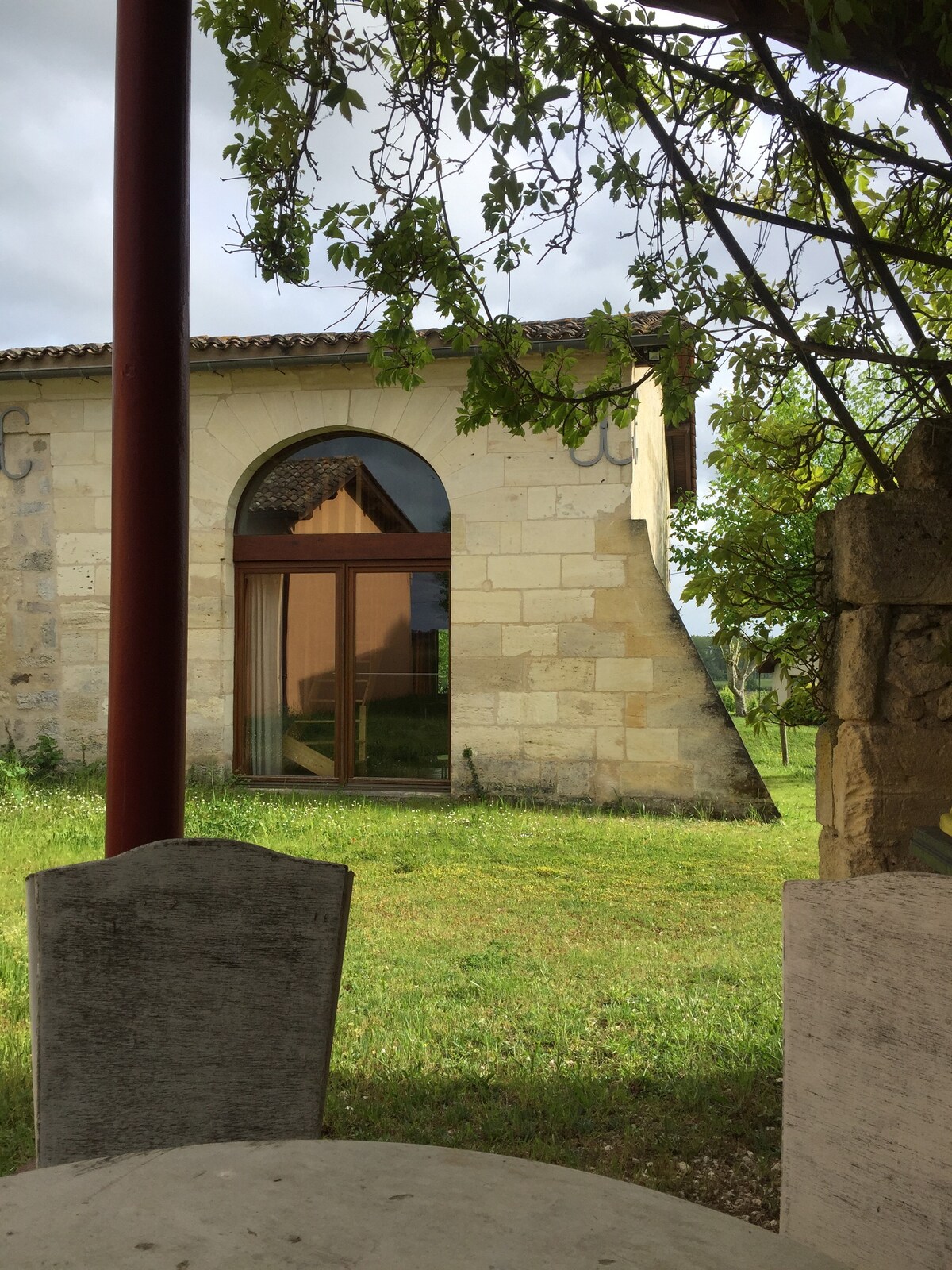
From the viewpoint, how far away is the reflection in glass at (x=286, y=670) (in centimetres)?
926

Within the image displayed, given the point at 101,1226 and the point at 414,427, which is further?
the point at 414,427

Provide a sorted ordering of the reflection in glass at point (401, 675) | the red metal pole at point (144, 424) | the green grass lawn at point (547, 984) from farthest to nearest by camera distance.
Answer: the reflection in glass at point (401, 675)
the green grass lawn at point (547, 984)
the red metal pole at point (144, 424)

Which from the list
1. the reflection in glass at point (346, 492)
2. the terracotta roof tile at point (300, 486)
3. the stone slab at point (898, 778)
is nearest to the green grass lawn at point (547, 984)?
the stone slab at point (898, 778)

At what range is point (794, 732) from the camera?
53.4 ft

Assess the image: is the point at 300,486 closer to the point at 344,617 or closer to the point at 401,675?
the point at 344,617

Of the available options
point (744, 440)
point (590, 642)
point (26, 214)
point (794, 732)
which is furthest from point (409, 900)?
point (26, 214)

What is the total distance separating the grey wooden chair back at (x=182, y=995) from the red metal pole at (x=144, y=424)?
0.82 metres

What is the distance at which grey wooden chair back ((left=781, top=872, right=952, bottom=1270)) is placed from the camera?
4.39 ft

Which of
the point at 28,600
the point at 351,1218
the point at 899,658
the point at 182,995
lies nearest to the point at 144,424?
the point at 182,995

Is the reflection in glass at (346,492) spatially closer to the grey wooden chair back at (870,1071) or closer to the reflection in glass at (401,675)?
the reflection in glass at (401,675)

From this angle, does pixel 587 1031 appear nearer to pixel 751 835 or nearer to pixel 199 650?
pixel 751 835

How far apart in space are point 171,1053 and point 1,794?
715cm

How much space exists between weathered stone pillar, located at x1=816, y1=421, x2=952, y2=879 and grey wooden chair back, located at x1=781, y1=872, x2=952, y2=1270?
5.63ft

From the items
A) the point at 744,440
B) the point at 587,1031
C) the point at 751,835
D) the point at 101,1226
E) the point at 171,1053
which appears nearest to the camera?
the point at 101,1226
